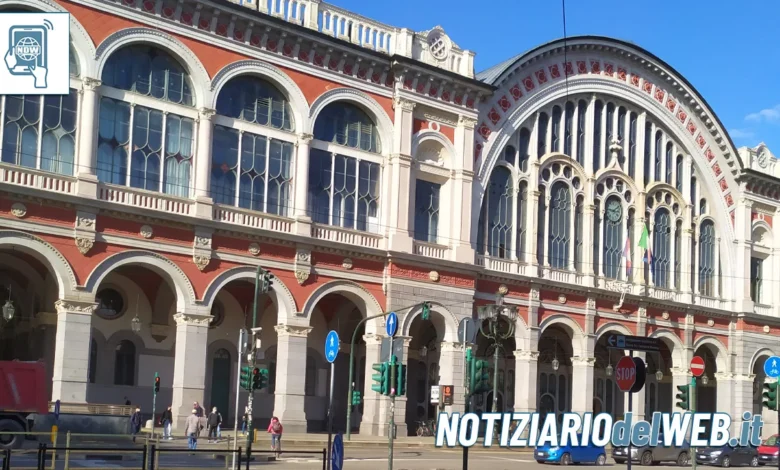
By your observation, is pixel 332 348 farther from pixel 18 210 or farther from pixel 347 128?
pixel 347 128

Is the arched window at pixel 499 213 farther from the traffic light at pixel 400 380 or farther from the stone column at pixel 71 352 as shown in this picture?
the traffic light at pixel 400 380

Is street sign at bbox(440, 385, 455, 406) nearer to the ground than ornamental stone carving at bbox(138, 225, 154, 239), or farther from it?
nearer to the ground

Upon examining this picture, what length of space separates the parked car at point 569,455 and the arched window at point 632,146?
22.7 metres

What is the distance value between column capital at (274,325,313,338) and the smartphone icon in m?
31.4

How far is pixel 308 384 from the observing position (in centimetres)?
5097

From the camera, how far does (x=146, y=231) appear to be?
4078cm

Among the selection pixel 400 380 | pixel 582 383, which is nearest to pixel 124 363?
pixel 400 380

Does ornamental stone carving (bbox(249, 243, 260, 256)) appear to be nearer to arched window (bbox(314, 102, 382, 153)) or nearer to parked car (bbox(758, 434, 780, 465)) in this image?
arched window (bbox(314, 102, 382, 153))

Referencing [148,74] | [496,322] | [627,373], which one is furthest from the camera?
[496,322]

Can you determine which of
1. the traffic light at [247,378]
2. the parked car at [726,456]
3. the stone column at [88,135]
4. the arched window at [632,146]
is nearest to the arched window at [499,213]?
the arched window at [632,146]

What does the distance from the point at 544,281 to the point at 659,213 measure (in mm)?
11010

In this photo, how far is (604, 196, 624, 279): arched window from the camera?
5856cm

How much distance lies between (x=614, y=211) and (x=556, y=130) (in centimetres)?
581

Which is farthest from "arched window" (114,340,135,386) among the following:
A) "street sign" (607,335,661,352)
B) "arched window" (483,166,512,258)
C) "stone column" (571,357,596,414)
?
"street sign" (607,335,661,352)
